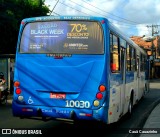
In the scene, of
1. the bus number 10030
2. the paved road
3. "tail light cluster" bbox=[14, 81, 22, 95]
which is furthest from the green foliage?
the bus number 10030

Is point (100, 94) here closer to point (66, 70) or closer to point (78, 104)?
point (78, 104)

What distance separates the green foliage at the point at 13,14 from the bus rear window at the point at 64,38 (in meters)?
17.8

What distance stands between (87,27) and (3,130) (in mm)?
3599

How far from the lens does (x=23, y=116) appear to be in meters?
8.88

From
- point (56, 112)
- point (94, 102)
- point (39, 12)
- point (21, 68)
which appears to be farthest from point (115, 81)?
point (39, 12)

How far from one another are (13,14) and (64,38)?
63.9 ft

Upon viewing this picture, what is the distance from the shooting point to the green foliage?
26.8 meters

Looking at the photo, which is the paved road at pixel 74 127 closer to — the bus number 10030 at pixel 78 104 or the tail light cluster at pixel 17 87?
the bus number 10030 at pixel 78 104

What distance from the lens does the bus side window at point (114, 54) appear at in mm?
9055

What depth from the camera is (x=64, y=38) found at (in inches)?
351

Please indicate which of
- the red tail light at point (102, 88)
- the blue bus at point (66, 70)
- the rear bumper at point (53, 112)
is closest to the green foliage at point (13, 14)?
the blue bus at point (66, 70)

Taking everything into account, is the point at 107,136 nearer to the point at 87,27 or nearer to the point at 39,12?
the point at 87,27

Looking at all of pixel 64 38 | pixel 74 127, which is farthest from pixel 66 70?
pixel 74 127

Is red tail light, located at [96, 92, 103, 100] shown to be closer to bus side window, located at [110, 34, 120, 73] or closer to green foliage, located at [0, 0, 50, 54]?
bus side window, located at [110, 34, 120, 73]
